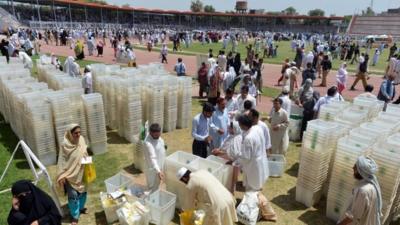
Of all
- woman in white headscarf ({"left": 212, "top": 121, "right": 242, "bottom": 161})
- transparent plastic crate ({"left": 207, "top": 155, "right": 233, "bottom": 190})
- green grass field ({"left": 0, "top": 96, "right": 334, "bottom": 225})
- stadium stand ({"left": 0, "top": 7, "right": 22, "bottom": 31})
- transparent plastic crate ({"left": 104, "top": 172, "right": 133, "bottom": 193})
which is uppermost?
stadium stand ({"left": 0, "top": 7, "right": 22, "bottom": 31})

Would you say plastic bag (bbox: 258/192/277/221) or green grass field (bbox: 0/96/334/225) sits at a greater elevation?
plastic bag (bbox: 258/192/277/221)

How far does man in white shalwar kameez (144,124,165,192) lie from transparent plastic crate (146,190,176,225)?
250mm

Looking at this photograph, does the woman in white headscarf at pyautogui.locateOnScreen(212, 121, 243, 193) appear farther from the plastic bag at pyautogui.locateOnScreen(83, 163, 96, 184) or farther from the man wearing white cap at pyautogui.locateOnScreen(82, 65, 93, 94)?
the man wearing white cap at pyautogui.locateOnScreen(82, 65, 93, 94)

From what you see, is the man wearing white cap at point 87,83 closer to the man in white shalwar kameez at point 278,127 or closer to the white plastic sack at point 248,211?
the man in white shalwar kameez at point 278,127

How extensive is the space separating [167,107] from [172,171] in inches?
165

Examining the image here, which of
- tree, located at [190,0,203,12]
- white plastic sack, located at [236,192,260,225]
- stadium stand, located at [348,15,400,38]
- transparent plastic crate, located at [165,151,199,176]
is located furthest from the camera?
tree, located at [190,0,203,12]

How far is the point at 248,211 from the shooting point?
526 cm

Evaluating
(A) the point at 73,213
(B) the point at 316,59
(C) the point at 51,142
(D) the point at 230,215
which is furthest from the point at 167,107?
(B) the point at 316,59

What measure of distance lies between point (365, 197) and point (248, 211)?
6.34ft

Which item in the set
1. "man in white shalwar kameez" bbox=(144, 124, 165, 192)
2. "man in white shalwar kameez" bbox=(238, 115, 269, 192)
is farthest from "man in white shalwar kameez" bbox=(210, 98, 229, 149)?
"man in white shalwar kameez" bbox=(144, 124, 165, 192)

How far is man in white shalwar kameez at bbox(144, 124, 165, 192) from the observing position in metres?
5.32

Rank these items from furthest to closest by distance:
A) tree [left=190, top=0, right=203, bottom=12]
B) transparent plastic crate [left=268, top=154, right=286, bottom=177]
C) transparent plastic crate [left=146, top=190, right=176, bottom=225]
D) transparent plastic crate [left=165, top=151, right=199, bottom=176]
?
tree [left=190, top=0, right=203, bottom=12], transparent plastic crate [left=268, top=154, right=286, bottom=177], transparent plastic crate [left=165, top=151, right=199, bottom=176], transparent plastic crate [left=146, top=190, right=176, bottom=225]

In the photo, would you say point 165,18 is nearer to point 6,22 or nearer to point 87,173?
point 6,22

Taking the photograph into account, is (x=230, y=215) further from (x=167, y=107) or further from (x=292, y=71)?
(x=292, y=71)
